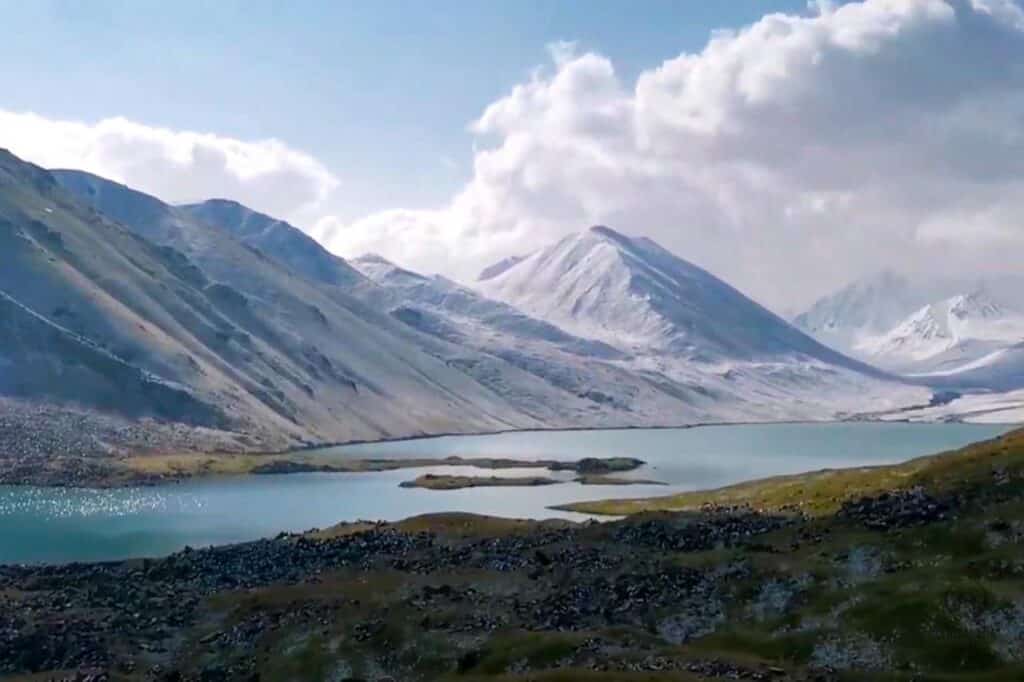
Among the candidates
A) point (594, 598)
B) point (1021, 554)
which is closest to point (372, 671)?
point (594, 598)

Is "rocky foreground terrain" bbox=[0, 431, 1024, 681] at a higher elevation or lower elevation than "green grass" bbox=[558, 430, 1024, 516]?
lower

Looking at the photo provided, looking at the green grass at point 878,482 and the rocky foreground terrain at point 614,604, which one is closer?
the rocky foreground terrain at point 614,604

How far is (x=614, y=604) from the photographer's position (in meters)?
68.9

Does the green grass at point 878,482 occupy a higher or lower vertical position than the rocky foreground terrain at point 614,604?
higher

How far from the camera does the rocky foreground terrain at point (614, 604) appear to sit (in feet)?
182

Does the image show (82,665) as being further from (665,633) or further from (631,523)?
(631,523)

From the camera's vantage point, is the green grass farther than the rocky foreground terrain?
Yes

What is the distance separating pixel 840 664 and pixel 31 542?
12194cm

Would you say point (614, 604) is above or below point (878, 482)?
below

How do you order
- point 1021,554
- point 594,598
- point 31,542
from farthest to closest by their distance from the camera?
point 31,542, point 594,598, point 1021,554

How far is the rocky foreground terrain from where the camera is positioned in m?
55.6

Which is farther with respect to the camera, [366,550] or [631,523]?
[366,550]

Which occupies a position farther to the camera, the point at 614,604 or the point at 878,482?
the point at 878,482

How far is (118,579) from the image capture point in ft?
316
